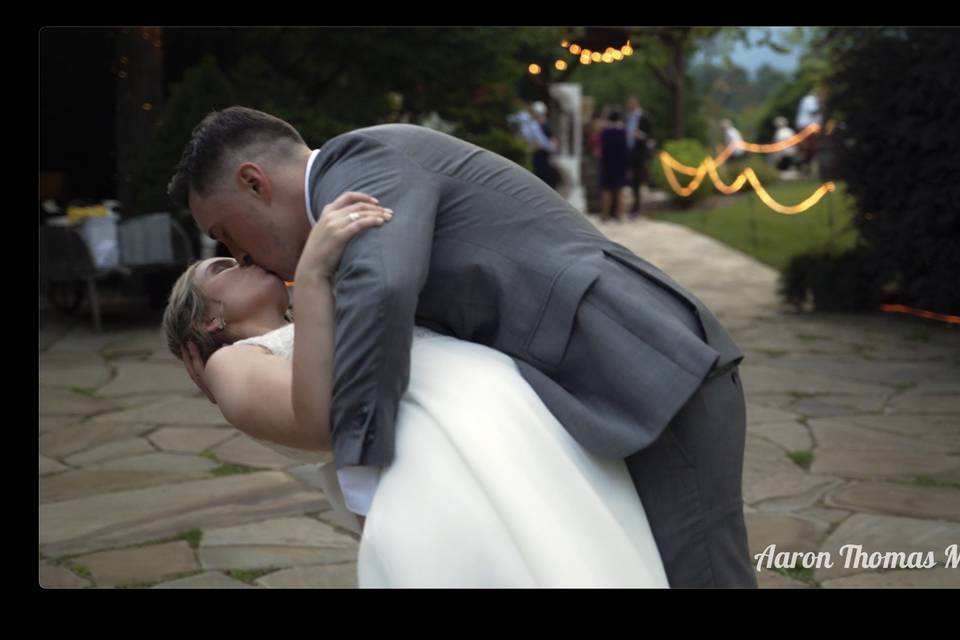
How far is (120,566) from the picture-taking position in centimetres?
449

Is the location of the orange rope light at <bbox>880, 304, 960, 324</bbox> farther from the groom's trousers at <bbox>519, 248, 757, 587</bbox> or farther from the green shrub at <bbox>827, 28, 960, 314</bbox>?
the groom's trousers at <bbox>519, 248, 757, 587</bbox>

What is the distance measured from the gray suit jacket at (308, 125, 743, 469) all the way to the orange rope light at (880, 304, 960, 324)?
750 centimetres

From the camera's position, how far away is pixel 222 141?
2.21 meters

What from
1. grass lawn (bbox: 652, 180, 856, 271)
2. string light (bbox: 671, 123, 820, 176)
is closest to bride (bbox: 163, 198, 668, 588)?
grass lawn (bbox: 652, 180, 856, 271)

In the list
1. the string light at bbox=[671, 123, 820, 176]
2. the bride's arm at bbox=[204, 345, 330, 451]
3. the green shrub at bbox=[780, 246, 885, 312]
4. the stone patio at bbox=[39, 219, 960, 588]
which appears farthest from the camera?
the string light at bbox=[671, 123, 820, 176]

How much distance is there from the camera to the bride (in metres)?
2.06

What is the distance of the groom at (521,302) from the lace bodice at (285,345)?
0.12ft

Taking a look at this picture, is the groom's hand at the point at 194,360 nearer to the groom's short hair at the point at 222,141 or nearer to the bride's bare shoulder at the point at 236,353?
the bride's bare shoulder at the point at 236,353

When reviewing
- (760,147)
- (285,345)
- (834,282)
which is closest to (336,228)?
(285,345)

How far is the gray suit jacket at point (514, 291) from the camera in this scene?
2.06 metres

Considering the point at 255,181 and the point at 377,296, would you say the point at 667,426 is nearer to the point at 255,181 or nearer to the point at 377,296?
the point at 377,296

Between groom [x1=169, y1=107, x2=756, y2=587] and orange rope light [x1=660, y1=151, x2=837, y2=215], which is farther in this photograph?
orange rope light [x1=660, y1=151, x2=837, y2=215]

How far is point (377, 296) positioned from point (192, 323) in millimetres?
731

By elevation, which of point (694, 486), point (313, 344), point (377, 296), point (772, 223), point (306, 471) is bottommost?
point (772, 223)
